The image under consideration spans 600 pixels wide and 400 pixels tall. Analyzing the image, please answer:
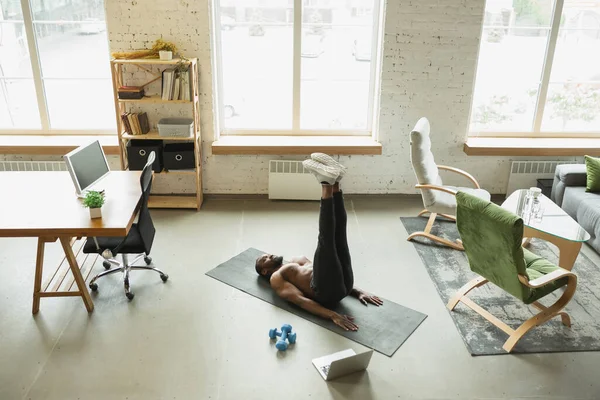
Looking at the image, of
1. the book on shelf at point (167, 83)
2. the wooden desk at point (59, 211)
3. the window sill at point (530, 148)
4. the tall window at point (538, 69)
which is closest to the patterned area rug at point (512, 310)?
the window sill at point (530, 148)

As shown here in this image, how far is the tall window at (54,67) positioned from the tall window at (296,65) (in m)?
1.29

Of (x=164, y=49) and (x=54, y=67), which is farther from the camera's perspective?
(x=54, y=67)

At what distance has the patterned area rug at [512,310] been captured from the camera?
380cm

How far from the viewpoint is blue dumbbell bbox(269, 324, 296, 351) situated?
3.67 meters

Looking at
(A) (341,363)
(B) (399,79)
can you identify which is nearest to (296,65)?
(B) (399,79)

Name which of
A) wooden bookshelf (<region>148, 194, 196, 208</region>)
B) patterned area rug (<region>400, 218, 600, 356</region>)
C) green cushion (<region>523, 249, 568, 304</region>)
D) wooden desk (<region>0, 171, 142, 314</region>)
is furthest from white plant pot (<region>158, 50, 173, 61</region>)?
green cushion (<region>523, 249, 568, 304</region>)

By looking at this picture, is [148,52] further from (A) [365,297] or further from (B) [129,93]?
(A) [365,297]

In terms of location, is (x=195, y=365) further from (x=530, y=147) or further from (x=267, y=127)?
(x=530, y=147)

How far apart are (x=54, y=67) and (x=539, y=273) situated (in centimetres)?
517

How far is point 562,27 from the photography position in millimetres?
5863

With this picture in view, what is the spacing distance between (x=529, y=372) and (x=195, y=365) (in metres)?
→ 2.18

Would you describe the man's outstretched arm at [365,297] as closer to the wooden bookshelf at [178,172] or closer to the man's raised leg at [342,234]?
the man's raised leg at [342,234]

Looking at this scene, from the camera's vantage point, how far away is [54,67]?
5.87 meters

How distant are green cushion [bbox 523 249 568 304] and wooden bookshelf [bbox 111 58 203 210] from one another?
3.34m
